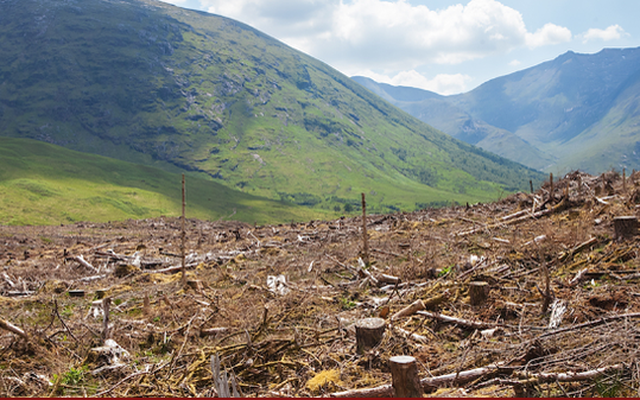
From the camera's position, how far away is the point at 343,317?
9516 millimetres

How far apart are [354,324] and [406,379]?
8.77ft

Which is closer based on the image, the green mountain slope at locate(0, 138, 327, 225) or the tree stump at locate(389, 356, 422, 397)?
the tree stump at locate(389, 356, 422, 397)

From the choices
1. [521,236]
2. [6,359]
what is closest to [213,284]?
[6,359]

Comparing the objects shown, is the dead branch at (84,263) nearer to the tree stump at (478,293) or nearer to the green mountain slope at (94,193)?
the tree stump at (478,293)

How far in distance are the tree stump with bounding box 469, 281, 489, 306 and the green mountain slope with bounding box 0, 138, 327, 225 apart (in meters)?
54.2

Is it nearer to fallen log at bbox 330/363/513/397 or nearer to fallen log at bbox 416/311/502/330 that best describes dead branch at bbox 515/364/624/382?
fallen log at bbox 330/363/513/397

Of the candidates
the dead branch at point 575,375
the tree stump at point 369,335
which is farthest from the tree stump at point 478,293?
the dead branch at point 575,375

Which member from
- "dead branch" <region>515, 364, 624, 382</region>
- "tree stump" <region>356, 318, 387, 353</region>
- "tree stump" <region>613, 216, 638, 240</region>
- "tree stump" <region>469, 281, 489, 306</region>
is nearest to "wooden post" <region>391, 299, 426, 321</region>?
"tree stump" <region>469, 281, 489, 306</region>

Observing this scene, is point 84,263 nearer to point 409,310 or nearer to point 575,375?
point 409,310

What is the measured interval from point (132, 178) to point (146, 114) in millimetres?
87165

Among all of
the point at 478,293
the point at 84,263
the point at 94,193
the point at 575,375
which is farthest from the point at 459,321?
the point at 94,193

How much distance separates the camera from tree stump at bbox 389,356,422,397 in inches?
195

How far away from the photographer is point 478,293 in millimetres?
8773

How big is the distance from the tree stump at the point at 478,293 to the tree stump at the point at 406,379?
14.2ft
